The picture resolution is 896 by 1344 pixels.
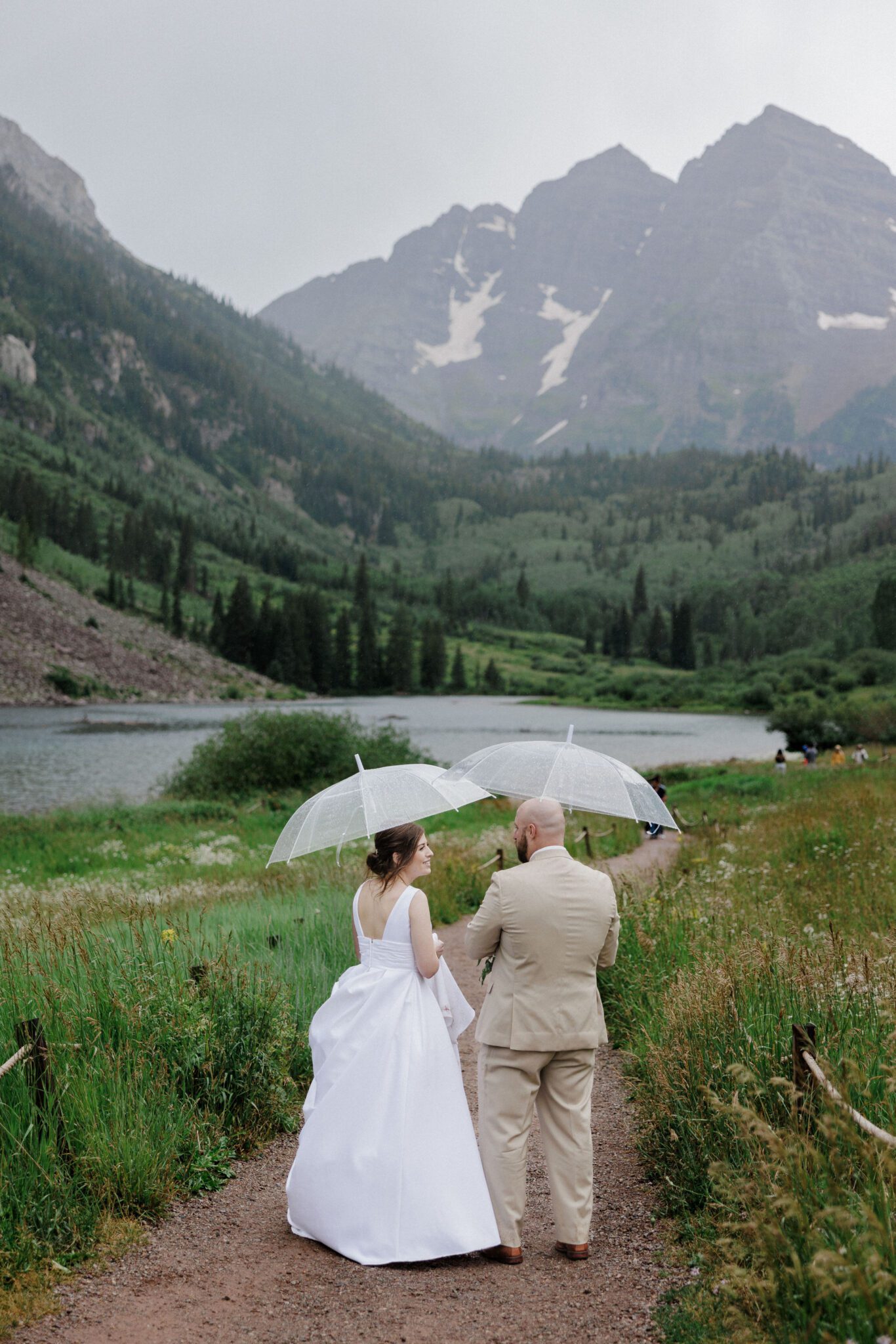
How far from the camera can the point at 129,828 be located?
27.3 metres

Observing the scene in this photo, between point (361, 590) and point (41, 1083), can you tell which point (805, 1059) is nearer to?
point (41, 1083)

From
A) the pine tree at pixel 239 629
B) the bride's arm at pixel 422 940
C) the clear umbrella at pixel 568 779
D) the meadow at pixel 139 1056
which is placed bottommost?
the meadow at pixel 139 1056

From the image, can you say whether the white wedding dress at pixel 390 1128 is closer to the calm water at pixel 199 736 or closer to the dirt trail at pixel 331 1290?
the dirt trail at pixel 331 1290

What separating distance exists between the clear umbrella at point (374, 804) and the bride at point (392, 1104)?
22cm

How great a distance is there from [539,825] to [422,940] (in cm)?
91

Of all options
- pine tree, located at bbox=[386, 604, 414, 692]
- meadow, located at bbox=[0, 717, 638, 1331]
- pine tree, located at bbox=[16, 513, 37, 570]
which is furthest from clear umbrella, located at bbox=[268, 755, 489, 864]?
pine tree, located at bbox=[386, 604, 414, 692]

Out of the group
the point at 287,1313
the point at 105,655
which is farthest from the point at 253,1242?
the point at 105,655

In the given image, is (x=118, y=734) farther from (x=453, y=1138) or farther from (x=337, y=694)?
(x=337, y=694)

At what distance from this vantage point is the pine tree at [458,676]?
16338 cm

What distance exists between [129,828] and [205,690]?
103 meters

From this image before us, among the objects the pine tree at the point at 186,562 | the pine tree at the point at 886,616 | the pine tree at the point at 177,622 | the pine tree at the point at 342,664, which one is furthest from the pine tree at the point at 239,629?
the pine tree at the point at 886,616

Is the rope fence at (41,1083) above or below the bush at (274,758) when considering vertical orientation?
above

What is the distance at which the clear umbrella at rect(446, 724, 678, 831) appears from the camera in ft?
18.2

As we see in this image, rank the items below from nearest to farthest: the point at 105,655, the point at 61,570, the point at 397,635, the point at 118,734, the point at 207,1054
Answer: the point at 207,1054 → the point at 118,734 → the point at 105,655 → the point at 61,570 → the point at 397,635
